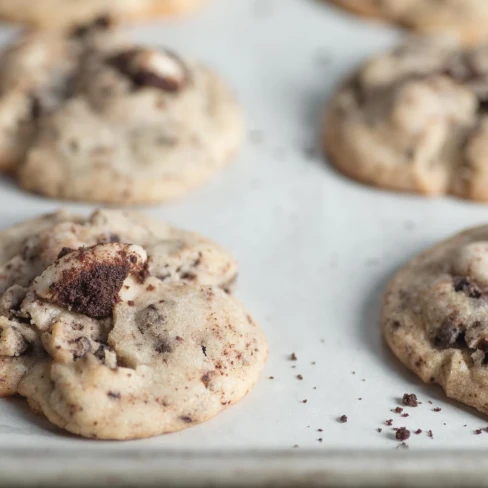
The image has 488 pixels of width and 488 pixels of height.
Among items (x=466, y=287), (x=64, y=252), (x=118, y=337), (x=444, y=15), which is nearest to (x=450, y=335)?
(x=466, y=287)

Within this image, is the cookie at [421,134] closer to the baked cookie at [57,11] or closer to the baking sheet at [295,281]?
the baking sheet at [295,281]

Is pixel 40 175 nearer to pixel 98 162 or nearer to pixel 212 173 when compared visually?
pixel 98 162

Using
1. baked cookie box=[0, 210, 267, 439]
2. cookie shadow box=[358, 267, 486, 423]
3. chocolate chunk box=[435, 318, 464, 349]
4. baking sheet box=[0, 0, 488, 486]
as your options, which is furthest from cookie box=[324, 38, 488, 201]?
baked cookie box=[0, 210, 267, 439]

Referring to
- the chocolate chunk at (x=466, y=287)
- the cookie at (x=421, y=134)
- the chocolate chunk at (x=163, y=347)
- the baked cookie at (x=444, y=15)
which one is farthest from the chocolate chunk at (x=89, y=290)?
the baked cookie at (x=444, y=15)

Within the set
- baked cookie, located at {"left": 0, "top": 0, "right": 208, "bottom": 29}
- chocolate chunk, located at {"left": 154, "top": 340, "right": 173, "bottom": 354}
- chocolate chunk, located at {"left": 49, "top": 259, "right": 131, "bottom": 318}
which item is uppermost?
baked cookie, located at {"left": 0, "top": 0, "right": 208, "bottom": 29}

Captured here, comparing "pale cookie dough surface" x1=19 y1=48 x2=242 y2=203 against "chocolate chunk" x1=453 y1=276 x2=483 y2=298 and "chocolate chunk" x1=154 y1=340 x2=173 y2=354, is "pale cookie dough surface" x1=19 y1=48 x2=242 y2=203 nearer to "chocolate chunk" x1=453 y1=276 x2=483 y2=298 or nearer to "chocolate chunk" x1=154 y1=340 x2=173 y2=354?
"chocolate chunk" x1=154 y1=340 x2=173 y2=354
